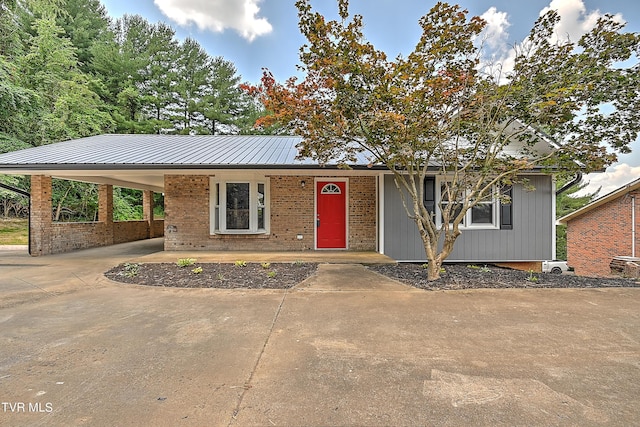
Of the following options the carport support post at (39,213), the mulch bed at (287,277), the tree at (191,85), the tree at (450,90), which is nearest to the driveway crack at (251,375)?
the mulch bed at (287,277)

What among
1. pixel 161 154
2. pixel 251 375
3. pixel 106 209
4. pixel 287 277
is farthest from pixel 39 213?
pixel 251 375

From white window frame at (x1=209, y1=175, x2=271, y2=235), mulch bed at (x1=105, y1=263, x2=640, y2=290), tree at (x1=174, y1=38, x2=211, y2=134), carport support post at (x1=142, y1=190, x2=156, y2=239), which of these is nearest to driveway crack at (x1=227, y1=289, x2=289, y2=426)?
mulch bed at (x1=105, y1=263, x2=640, y2=290)

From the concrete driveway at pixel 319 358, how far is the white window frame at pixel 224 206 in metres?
3.93

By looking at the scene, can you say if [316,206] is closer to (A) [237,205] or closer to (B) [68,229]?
(A) [237,205]

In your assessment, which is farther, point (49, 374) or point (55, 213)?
point (55, 213)

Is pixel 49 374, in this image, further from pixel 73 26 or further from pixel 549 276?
pixel 73 26

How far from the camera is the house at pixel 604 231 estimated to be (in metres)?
12.1

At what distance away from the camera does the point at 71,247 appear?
966cm

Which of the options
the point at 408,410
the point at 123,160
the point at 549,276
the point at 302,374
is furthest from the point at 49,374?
the point at 549,276

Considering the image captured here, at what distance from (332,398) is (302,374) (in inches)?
16.2

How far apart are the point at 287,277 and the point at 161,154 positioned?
17.9ft

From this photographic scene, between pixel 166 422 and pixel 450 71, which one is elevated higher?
pixel 450 71

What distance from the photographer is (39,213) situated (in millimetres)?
8492

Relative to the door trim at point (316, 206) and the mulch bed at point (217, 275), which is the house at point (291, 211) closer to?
the door trim at point (316, 206)
